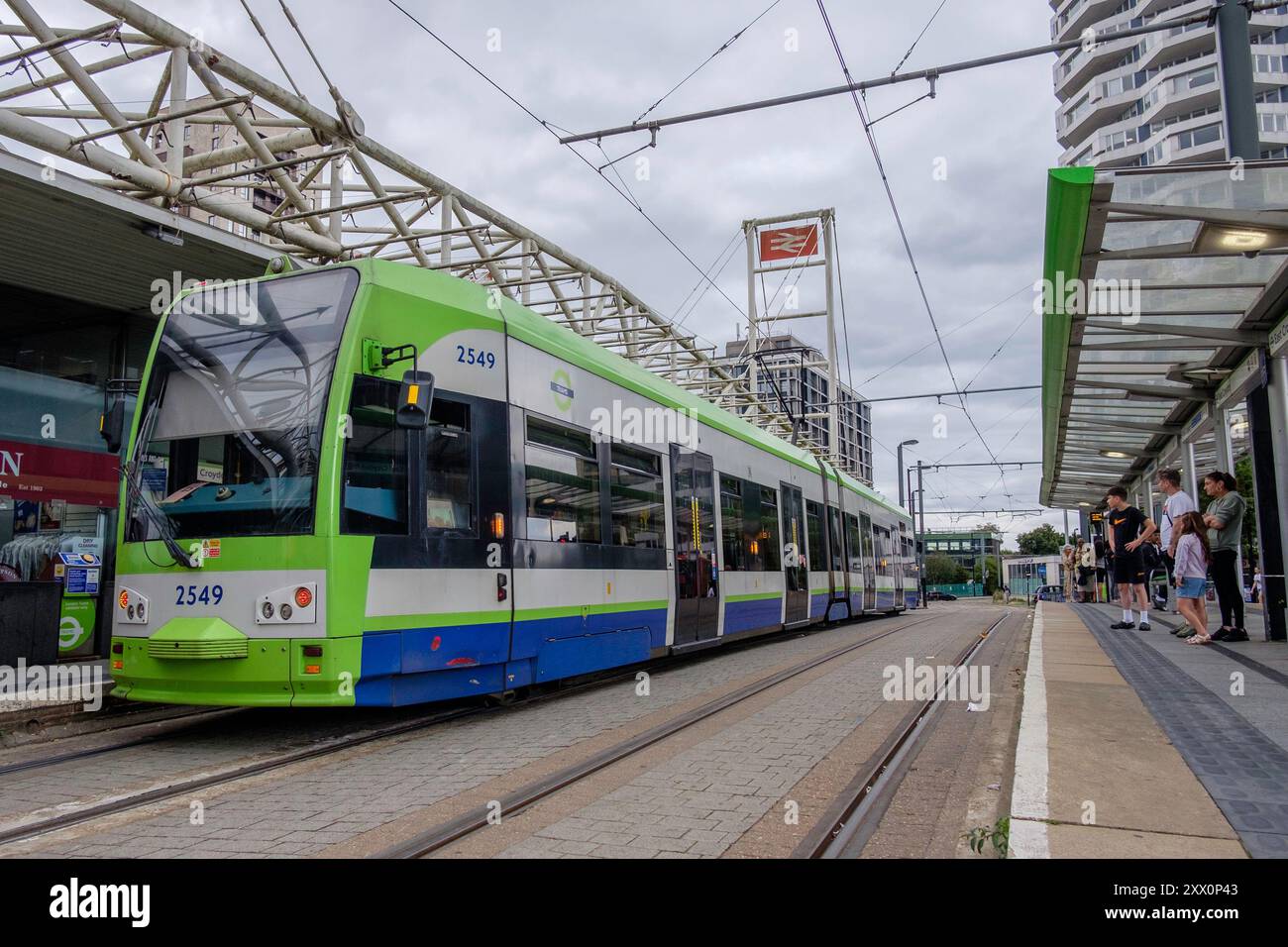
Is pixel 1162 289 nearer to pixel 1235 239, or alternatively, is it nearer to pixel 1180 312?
pixel 1180 312

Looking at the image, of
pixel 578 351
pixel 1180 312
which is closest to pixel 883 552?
pixel 1180 312

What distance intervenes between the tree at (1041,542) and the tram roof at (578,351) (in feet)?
367

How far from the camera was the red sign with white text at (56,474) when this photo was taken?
10.6m

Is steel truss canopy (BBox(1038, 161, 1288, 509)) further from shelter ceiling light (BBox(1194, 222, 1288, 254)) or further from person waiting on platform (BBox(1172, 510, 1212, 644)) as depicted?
person waiting on platform (BBox(1172, 510, 1212, 644))

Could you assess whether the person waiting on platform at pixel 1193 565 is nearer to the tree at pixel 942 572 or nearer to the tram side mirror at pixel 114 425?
the tram side mirror at pixel 114 425

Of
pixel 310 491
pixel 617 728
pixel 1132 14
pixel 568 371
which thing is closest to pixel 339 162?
pixel 568 371

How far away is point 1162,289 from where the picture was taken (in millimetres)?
9125

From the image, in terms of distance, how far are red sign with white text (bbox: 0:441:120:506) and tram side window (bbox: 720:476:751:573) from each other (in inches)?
285

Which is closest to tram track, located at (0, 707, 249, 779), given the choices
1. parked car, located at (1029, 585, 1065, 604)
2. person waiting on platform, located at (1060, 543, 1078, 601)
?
person waiting on platform, located at (1060, 543, 1078, 601)

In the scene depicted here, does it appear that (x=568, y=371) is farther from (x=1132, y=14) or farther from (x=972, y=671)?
(x=1132, y=14)

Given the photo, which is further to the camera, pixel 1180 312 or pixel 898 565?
pixel 898 565

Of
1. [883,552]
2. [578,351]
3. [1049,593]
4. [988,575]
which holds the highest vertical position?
[578,351]

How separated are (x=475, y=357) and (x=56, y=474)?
6.79 meters

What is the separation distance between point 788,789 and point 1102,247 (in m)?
6.01
